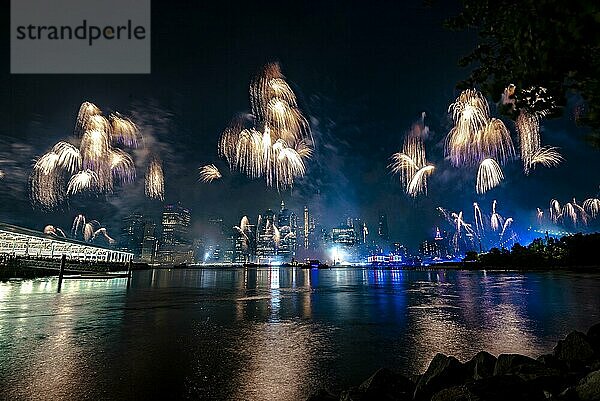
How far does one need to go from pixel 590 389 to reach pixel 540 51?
5282 mm

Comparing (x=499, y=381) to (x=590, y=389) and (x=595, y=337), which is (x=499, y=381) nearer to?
(x=590, y=389)

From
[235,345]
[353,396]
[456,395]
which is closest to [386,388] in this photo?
[353,396]

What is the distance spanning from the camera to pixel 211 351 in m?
14.8

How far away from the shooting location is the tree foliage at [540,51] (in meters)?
6.18

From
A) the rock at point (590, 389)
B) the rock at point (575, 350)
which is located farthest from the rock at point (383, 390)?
the rock at point (575, 350)

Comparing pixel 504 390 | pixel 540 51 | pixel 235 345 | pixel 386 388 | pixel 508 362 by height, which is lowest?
pixel 235 345

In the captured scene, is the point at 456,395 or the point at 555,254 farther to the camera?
the point at 555,254

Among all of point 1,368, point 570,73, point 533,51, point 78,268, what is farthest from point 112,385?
point 78,268

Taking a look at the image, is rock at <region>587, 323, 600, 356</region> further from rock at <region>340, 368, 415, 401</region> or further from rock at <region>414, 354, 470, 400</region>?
rock at <region>340, 368, 415, 401</region>

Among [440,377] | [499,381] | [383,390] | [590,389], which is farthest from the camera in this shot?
[440,377]

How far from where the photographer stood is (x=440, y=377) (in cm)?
910

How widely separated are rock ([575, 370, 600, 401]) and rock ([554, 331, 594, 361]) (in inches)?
173

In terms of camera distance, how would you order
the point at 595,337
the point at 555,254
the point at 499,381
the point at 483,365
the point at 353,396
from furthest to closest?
the point at 555,254, the point at 595,337, the point at 483,365, the point at 353,396, the point at 499,381

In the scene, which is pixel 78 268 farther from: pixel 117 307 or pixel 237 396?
pixel 237 396
